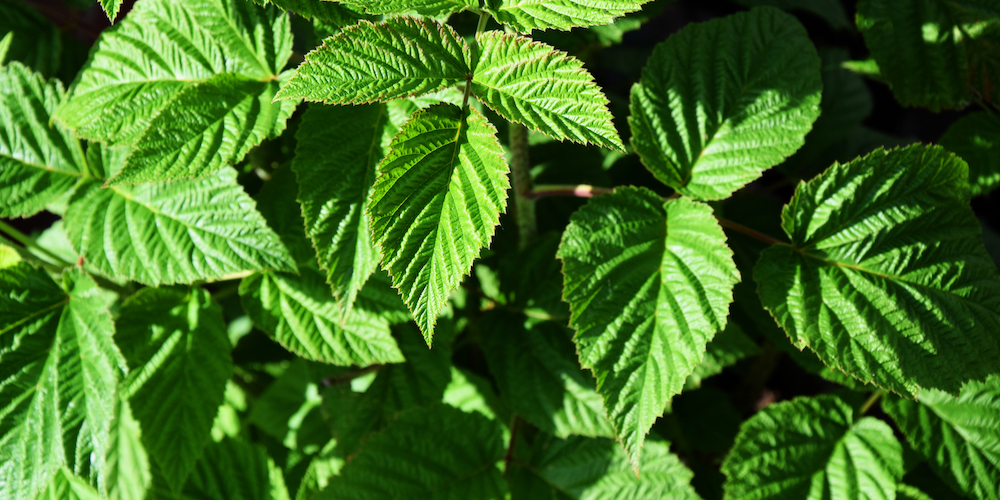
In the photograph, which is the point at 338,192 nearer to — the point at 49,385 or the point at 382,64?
the point at 382,64

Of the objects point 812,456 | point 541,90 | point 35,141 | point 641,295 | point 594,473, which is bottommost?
point 594,473

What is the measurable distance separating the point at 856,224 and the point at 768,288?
20 centimetres

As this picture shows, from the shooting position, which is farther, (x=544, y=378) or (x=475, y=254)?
(x=544, y=378)

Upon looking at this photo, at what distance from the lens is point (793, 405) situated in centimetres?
129

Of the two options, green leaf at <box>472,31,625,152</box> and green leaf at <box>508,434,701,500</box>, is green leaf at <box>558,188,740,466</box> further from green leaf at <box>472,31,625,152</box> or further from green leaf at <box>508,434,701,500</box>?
green leaf at <box>508,434,701,500</box>

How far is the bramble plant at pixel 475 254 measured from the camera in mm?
894

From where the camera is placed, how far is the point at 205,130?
40.6 inches

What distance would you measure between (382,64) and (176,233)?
1.80 ft

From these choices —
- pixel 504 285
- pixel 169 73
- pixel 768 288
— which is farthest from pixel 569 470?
pixel 169 73

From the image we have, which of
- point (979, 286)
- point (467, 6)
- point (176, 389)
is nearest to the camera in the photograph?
point (467, 6)

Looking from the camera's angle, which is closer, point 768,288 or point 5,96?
point 768,288

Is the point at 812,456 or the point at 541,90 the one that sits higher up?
the point at 541,90

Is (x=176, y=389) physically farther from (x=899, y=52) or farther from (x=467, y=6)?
(x=899, y=52)

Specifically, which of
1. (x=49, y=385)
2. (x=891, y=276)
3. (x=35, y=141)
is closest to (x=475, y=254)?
(x=891, y=276)
